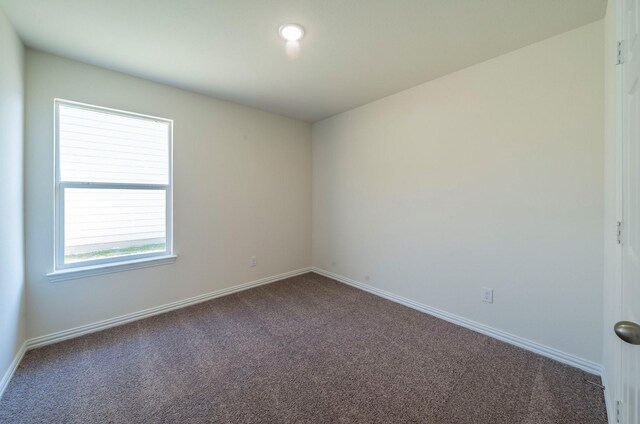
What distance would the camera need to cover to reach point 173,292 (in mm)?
2809

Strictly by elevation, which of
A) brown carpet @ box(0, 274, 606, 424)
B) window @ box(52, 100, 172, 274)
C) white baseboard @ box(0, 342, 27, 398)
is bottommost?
brown carpet @ box(0, 274, 606, 424)

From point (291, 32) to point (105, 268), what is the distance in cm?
264

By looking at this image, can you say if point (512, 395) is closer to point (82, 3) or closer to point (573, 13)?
point (573, 13)

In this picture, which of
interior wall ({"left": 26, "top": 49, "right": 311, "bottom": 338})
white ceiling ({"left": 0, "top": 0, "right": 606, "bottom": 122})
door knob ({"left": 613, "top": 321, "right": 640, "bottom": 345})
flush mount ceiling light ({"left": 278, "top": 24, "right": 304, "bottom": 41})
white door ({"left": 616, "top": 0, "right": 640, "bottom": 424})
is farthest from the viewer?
interior wall ({"left": 26, "top": 49, "right": 311, "bottom": 338})

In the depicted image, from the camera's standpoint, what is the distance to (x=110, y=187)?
242 centimetres

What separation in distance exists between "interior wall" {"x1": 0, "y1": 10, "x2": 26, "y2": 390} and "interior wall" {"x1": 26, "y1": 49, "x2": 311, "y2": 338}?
0.11m

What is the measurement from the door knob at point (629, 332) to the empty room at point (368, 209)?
0.16 meters

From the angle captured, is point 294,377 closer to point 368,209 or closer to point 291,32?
point 368,209

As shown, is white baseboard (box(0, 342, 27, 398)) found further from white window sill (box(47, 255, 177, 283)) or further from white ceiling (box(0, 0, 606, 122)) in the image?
white ceiling (box(0, 0, 606, 122))

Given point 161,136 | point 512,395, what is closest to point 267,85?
point 161,136

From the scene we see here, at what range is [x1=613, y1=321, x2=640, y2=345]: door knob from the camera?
61 centimetres

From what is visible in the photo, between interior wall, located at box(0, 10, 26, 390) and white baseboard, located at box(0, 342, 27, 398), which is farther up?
interior wall, located at box(0, 10, 26, 390)

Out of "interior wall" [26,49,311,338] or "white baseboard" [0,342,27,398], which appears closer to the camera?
"white baseboard" [0,342,27,398]

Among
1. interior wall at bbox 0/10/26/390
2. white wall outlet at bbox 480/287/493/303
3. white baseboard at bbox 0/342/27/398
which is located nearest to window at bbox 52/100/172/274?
interior wall at bbox 0/10/26/390
